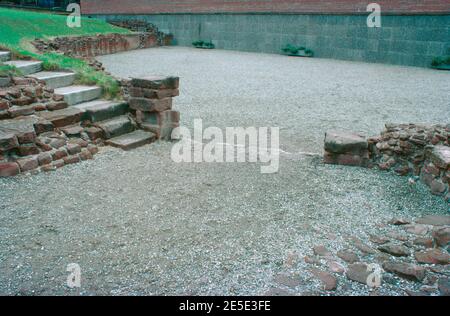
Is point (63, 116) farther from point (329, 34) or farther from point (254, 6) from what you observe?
point (254, 6)

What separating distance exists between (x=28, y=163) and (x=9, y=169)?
223mm

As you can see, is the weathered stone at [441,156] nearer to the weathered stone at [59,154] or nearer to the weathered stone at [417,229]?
the weathered stone at [417,229]

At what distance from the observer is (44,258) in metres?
3.14

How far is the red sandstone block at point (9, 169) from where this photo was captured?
4.53 meters

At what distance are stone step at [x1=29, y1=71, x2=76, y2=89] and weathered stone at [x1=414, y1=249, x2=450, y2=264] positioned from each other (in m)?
5.93

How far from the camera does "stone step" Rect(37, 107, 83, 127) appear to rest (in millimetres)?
5492

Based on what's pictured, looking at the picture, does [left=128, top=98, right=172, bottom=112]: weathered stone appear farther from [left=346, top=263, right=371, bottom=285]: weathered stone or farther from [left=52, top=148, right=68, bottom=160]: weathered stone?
[left=346, top=263, right=371, bottom=285]: weathered stone

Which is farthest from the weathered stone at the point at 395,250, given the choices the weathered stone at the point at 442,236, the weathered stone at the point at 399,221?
the weathered stone at the point at 399,221

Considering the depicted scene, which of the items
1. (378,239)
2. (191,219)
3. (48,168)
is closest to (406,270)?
(378,239)

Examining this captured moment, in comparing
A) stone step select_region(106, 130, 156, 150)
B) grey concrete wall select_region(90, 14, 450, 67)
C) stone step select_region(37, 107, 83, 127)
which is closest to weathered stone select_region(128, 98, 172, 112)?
stone step select_region(106, 130, 156, 150)

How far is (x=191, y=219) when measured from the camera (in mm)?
3861

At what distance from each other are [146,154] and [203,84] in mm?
5945

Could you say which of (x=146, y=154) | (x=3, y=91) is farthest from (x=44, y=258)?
(x=3, y=91)
